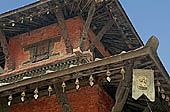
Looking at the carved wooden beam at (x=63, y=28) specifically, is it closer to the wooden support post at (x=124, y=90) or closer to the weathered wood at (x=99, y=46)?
the weathered wood at (x=99, y=46)

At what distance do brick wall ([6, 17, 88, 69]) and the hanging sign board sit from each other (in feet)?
12.8

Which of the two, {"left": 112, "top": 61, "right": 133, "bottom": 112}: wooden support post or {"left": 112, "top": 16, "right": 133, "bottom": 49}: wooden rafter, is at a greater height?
{"left": 112, "top": 16, "right": 133, "bottom": 49}: wooden rafter

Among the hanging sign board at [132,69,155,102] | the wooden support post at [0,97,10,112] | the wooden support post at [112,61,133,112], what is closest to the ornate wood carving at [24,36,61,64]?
the wooden support post at [0,97,10,112]

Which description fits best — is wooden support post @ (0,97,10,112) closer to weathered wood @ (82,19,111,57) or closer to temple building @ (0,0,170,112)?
temple building @ (0,0,170,112)

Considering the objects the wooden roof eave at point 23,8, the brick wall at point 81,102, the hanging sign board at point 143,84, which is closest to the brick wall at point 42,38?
the wooden roof eave at point 23,8

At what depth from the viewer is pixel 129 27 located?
452 inches

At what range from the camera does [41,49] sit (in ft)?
36.7

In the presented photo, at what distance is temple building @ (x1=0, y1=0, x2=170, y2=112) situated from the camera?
7.23 m

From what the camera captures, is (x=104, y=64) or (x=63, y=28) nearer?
(x=104, y=64)

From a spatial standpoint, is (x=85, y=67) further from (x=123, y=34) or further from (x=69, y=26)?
(x=123, y=34)

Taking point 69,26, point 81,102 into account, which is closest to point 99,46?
point 69,26

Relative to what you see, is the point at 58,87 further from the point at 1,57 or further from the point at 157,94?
the point at 1,57

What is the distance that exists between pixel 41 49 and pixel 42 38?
1.49 feet

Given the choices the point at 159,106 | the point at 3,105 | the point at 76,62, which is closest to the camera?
the point at 159,106
